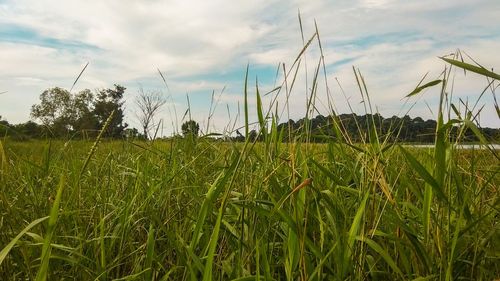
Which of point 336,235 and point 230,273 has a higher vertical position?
point 336,235

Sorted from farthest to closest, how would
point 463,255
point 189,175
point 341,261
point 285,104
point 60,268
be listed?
point 189,175, point 285,104, point 60,268, point 463,255, point 341,261

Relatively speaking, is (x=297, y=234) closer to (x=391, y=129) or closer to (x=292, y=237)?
(x=292, y=237)

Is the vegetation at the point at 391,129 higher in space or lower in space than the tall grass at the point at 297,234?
higher

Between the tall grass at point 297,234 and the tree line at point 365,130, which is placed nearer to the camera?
the tall grass at point 297,234

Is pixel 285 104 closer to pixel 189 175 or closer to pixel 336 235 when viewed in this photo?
pixel 336 235

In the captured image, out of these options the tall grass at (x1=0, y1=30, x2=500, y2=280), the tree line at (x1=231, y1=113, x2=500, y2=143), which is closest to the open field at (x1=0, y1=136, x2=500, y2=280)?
the tall grass at (x1=0, y1=30, x2=500, y2=280)

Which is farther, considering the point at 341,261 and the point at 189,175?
the point at 189,175

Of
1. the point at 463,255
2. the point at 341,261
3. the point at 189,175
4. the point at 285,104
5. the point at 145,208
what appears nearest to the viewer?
the point at 341,261

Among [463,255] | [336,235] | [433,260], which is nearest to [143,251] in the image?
[336,235]

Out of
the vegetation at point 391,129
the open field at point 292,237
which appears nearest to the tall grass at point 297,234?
the open field at point 292,237

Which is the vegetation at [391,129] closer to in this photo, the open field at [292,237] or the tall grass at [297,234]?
the tall grass at [297,234]

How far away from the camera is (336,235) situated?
1.05m

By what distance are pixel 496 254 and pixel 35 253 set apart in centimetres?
159

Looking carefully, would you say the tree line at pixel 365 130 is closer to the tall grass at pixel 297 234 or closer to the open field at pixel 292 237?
the tall grass at pixel 297 234
